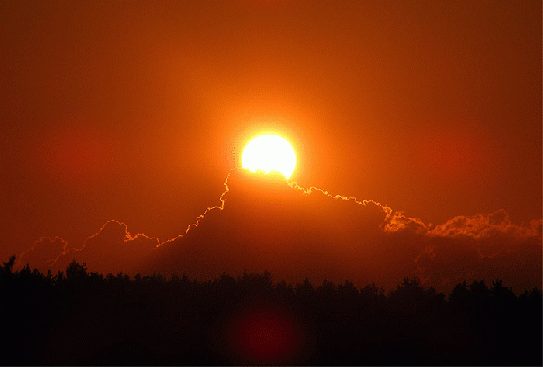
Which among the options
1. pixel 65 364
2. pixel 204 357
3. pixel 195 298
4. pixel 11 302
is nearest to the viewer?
pixel 65 364

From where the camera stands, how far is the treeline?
49.2 m

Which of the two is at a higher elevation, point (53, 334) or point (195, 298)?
point (195, 298)

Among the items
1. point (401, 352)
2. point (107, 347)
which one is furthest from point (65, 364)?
point (401, 352)

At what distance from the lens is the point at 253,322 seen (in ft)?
193

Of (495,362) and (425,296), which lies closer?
(495,362)

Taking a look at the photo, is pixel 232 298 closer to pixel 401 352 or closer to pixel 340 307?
pixel 340 307

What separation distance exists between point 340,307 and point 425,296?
862 centimetres

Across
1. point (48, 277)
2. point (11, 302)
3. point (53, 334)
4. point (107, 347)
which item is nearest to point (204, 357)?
point (107, 347)

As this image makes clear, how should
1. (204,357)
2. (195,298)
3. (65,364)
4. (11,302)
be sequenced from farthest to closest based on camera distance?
(195,298)
(11,302)
(204,357)
(65,364)

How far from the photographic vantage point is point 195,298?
62.2m

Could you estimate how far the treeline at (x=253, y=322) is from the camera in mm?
49188

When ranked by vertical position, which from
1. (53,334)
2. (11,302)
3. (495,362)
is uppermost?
(11,302)

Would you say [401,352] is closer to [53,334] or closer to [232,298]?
[232,298]

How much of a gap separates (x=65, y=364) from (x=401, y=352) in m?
22.4
